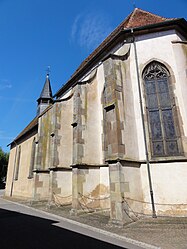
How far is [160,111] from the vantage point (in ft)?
26.8

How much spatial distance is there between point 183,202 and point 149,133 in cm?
297

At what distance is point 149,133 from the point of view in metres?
7.98

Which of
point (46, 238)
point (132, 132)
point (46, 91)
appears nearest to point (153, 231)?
point (46, 238)

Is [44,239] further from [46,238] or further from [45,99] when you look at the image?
[45,99]

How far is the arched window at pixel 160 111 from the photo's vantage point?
7.68m

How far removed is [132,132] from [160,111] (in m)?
1.70

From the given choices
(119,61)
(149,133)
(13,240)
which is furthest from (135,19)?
(13,240)

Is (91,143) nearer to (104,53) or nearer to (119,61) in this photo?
(119,61)

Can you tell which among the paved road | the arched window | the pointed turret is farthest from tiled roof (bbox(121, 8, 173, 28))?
the pointed turret

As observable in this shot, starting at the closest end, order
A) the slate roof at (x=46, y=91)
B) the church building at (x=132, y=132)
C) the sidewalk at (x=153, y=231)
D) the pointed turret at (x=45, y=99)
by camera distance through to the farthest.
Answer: the sidewalk at (x=153, y=231) < the church building at (x=132, y=132) < the pointed turret at (x=45, y=99) < the slate roof at (x=46, y=91)

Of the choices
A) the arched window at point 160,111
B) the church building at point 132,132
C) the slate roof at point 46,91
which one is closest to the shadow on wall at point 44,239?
the church building at point 132,132

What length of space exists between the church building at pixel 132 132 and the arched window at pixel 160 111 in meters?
0.04

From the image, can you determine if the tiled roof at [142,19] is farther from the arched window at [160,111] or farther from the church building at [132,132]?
the arched window at [160,111]

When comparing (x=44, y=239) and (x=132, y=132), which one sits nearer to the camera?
(x=44, y=239)
